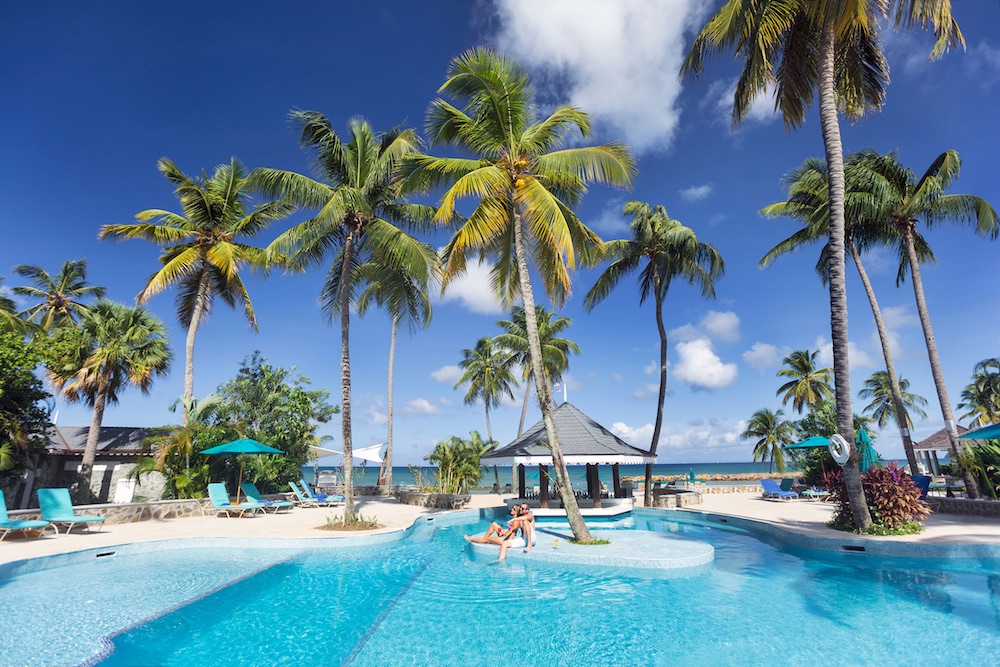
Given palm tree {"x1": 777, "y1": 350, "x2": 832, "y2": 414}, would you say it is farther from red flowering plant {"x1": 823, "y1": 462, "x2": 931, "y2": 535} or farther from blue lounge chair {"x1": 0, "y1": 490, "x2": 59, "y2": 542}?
blue lounge chair {"x1": 0, "y1": 490, "x2": 59, "y2": 542}

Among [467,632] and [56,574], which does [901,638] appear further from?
[56,574]

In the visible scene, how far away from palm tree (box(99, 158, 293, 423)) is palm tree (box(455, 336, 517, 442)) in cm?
1786

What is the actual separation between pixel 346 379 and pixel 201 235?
10240 mm

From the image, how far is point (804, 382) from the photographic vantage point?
35.9m

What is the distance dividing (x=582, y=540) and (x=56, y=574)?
9.78 meters

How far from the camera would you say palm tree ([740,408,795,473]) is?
40312 millimetres

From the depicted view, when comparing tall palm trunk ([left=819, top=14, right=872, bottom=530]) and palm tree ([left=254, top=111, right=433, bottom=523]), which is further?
palm tree ([left=254, top=111, right=433, bottom=523])

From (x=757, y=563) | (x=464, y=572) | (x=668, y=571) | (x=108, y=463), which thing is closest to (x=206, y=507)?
(x=108, y=463)

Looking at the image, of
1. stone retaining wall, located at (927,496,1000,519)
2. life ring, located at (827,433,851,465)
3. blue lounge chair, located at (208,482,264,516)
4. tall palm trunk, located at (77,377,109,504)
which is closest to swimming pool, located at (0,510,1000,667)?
life ring, located at (827,433,851,465)

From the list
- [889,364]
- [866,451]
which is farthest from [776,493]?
[866,451]

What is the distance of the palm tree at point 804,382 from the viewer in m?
35.6

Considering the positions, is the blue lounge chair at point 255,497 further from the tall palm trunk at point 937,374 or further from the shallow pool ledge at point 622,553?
the tall palm trunk at point 937,374

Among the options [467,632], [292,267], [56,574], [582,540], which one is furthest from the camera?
[292,267]

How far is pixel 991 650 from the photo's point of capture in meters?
4.95
